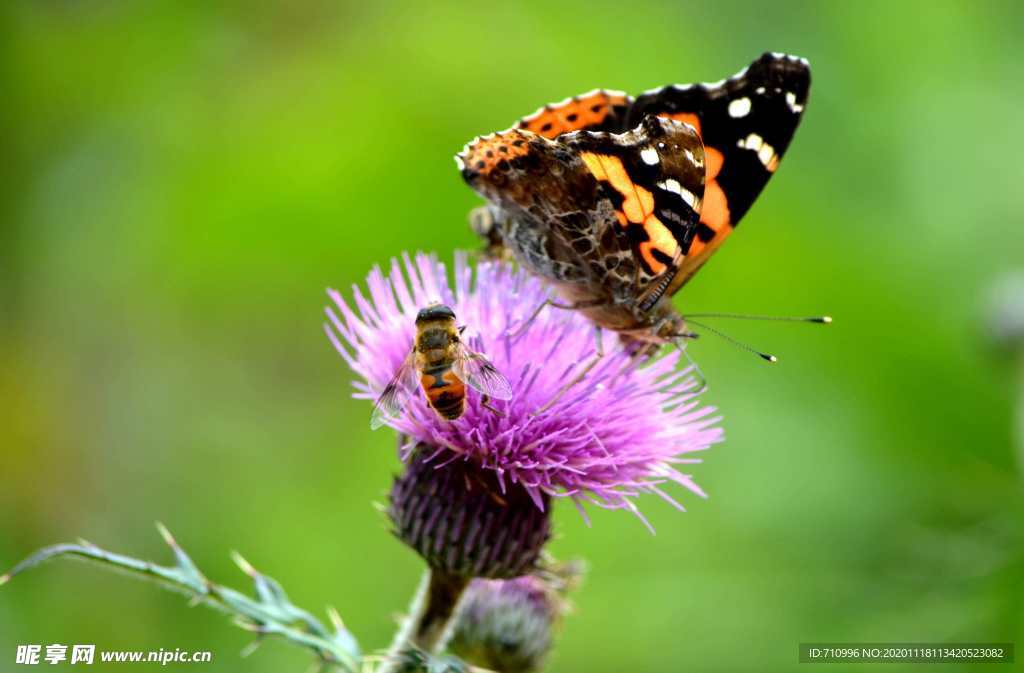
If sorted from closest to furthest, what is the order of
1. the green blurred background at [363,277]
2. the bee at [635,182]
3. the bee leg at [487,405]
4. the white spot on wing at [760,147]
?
the bee leg at [487,405]
the bee at [635,182]
the white spot on wing at [760,147]
the green blurred background at [363,277]

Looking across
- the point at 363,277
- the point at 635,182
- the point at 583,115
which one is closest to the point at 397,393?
the point at 635,182

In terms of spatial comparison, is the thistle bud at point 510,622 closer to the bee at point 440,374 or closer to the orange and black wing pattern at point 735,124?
the bee at point 440,374

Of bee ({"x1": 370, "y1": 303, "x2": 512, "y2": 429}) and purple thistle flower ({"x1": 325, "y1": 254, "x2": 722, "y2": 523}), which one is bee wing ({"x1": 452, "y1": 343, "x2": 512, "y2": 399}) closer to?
bee ({"x1": 370, "y1": 303, "x2": 512, "y2": 429})

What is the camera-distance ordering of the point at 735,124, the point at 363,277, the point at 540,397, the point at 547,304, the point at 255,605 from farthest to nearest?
the point at 363,277
the point at 735,124
the point at 547,304
the point at 540,397
the point at 255,605

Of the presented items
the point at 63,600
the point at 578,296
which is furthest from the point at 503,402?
the point at 63,600

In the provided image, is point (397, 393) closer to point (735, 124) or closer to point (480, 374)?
point (480, 374)

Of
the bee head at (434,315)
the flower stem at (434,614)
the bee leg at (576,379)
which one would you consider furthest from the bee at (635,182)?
the flower stem at (434,614)

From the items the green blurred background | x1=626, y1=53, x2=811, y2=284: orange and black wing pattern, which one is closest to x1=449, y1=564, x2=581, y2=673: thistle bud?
x1=626, y1=53, x2=811, y2=284: orange and black wing pattern
